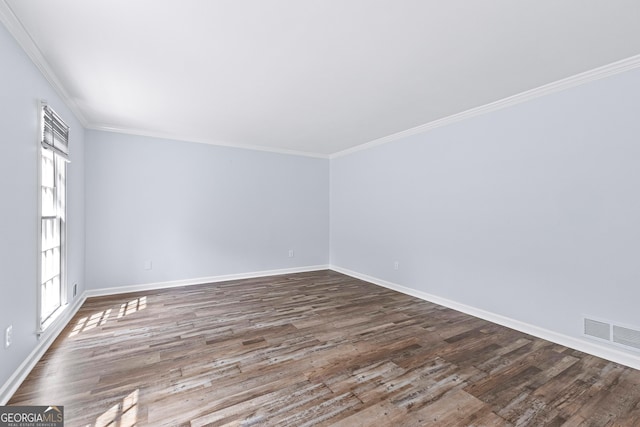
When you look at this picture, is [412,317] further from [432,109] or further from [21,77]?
[21,77]

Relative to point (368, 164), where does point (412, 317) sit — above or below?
below

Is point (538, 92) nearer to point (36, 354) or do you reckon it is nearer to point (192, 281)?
point (36, 354)

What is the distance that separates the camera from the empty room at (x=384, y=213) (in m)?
1.75

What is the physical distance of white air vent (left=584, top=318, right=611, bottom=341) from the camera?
7.70 feet

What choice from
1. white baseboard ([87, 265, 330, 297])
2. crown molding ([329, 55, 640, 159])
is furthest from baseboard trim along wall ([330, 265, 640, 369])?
crown molding ([329, 55, 640, 159])

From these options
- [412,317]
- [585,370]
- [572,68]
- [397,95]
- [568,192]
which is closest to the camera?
[585,370]

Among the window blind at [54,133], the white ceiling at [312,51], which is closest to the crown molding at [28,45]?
the white ceiling at [312,51]

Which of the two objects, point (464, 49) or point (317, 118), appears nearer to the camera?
point (464, 49)

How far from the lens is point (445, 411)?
1720mm

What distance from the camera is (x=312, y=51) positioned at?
2117mm

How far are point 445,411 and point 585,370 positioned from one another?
139cm

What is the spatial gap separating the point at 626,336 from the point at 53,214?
526 centimetres

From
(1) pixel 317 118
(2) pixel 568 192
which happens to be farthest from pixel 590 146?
(1) pixel 317 118
